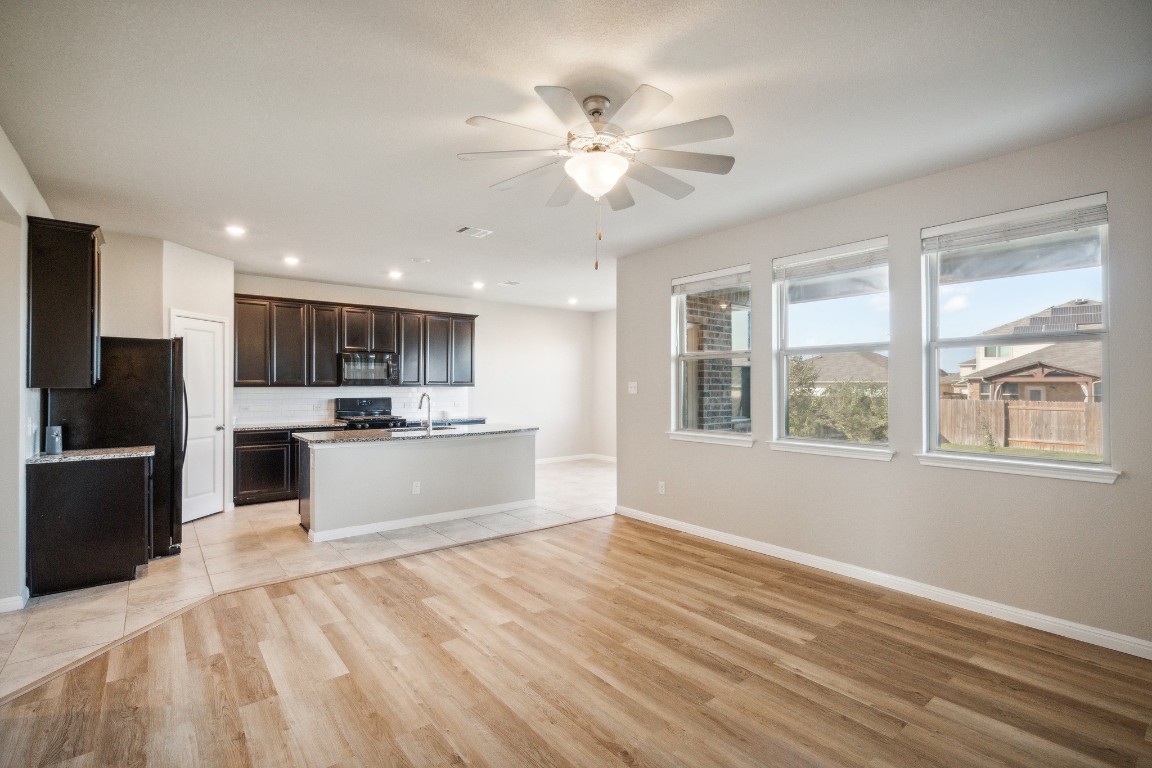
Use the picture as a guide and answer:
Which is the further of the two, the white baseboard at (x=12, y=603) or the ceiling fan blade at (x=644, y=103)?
the white baseboard at (x=12, y=603)

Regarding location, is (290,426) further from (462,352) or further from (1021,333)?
(1021,333)

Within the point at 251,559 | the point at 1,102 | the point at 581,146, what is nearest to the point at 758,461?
the point at 581,146

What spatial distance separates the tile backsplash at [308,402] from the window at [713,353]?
3142 mm

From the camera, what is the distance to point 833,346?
161 inches

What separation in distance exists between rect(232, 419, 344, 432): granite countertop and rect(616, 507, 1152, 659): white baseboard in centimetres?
426

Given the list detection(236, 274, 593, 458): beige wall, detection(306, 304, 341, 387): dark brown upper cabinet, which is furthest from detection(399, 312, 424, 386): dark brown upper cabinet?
detection(306, 304, 341, 387): dark brown upper cabinet

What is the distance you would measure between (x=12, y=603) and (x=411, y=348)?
4736 millimetres

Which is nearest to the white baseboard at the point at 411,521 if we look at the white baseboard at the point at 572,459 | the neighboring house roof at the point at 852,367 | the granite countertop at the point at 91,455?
the granite countertop at the point at 91,455

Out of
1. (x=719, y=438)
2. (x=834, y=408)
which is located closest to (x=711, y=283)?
(x=719, y=438)

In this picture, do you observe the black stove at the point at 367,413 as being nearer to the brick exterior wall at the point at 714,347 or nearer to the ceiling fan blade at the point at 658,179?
the brick exterior wall at the point at 714,347

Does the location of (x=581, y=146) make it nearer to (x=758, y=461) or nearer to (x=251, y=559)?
(x=758, y=461)

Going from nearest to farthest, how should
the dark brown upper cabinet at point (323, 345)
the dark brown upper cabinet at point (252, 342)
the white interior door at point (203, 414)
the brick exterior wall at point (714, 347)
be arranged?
the brick exterior wall at point (714, 347) < the white interior door at point (203, 414) < the dark brown upper cabinet at point (252, 342) < the dark brown upper cabinet at point (323, 345)

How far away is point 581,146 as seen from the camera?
2568mm

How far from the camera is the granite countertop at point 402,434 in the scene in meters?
4.82
